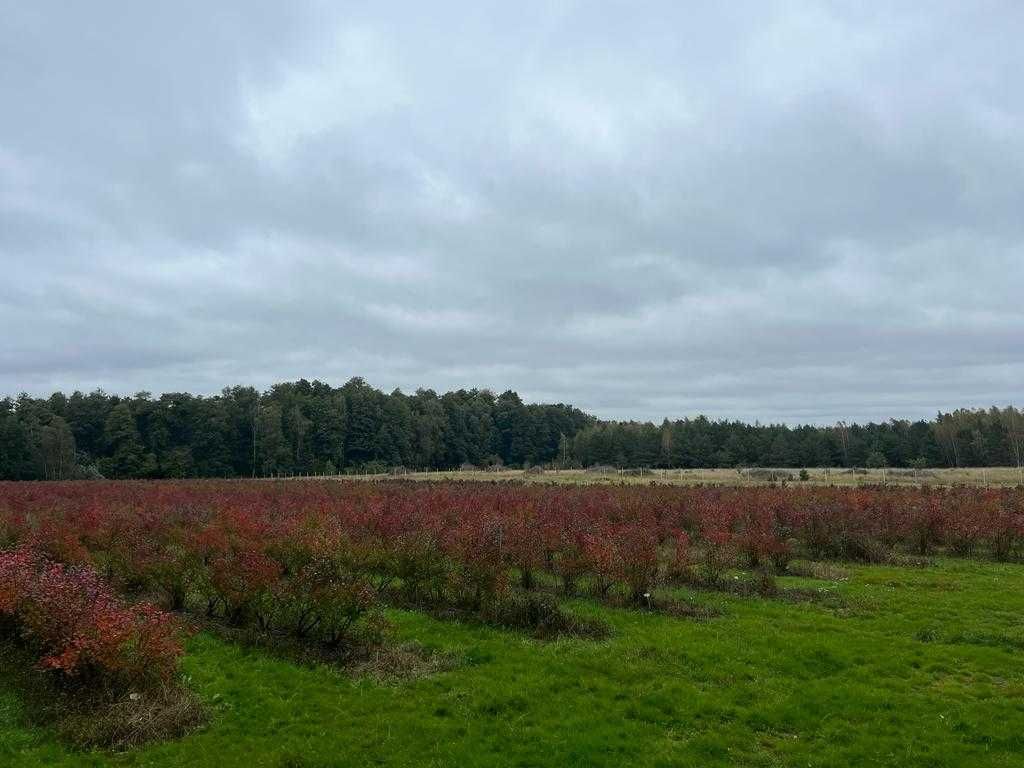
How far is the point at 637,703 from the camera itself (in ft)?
23.1

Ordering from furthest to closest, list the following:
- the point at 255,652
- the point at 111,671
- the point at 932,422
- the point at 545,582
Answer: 1. the point at 932,422
2. the point at 545,582
3. the point at 255,652
4. the point at 111,671

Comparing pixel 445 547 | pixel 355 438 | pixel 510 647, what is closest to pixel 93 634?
pixel 510 647

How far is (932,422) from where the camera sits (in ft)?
298

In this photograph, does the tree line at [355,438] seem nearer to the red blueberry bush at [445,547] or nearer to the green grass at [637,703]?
the red blueberry bush at [445,547]

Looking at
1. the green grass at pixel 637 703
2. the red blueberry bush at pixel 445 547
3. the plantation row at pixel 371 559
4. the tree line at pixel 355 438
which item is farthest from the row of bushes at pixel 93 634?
the tree line at pixel 355 438

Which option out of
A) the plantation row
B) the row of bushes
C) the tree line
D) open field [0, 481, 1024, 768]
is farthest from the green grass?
the tree line

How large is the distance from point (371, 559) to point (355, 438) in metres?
79.2

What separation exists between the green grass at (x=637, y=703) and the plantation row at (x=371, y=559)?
800 millimetres

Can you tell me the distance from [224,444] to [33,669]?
75.3 metres

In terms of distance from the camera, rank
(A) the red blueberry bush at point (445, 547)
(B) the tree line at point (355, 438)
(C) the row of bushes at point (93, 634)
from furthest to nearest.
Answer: (B) the tree line at point (355, 438), (A) the red blueberry bush at point (445, 547), (C) the row of bushes at point (93, 634)

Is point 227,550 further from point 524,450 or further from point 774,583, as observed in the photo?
point 524,450

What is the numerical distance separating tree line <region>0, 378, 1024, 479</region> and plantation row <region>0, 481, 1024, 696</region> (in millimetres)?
50528

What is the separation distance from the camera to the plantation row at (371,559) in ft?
24.2

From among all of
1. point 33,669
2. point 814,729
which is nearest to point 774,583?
point 814,729
